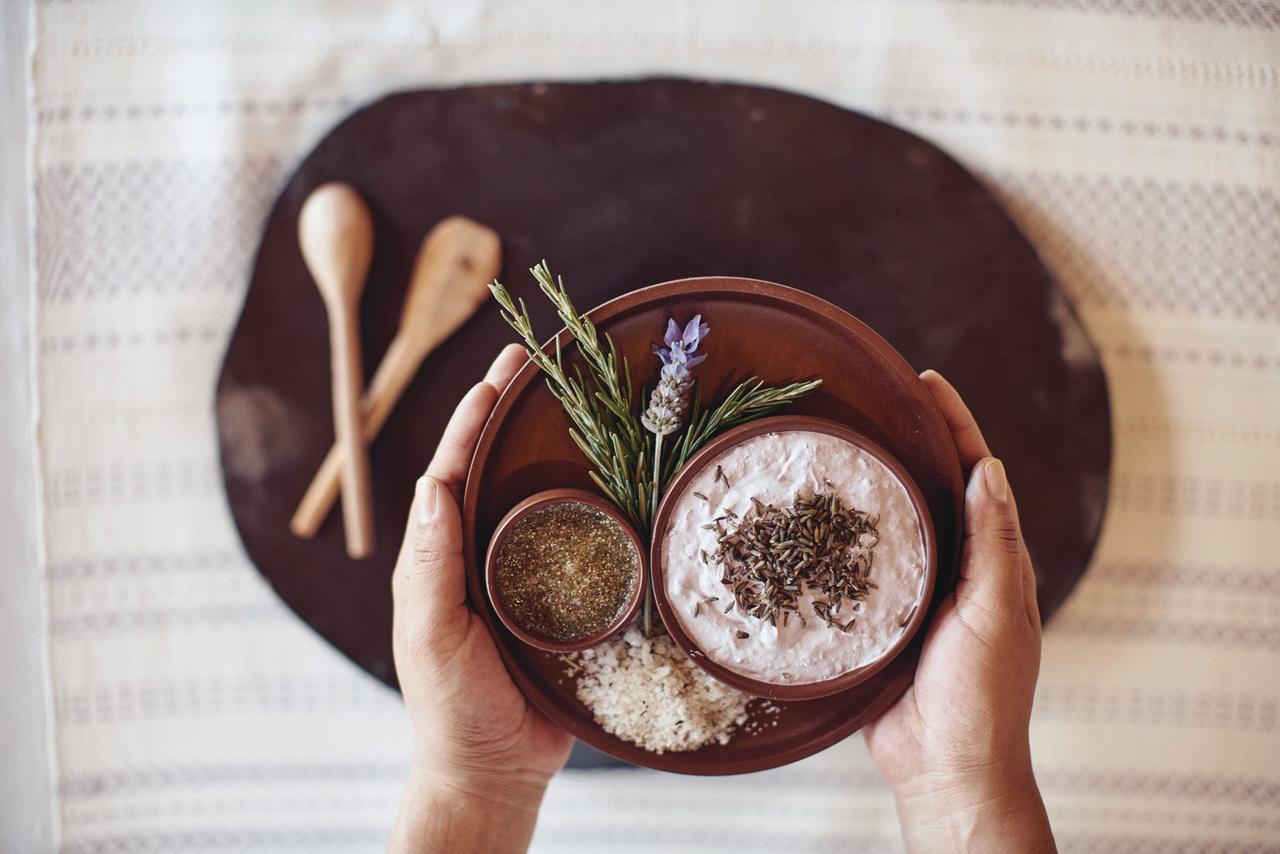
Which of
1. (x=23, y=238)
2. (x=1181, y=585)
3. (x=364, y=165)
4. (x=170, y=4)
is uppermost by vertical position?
(x=170, y=4)

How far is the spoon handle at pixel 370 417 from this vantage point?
100 centimetres

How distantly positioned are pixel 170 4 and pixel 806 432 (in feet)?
3.25

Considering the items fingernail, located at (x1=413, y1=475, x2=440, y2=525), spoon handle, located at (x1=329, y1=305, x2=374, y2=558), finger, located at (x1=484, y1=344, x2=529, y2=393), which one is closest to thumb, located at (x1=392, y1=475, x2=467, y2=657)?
fingernail, located at (x1=413, y1=475, x2=440, y2=525)

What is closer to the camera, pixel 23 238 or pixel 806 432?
pixel 806 432

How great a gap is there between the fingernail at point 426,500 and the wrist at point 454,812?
30 cm

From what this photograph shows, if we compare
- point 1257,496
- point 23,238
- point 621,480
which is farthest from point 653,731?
point 23,238

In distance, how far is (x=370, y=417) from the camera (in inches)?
39.9

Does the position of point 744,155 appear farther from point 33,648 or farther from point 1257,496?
point 33,648

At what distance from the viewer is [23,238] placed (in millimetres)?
1105

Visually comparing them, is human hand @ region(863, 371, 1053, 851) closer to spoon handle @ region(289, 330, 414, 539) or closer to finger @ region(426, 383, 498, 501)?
finger @ region(426, 383, 498, 501)

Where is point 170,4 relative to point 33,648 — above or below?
above

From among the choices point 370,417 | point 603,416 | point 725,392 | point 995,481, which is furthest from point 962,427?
point 370,417

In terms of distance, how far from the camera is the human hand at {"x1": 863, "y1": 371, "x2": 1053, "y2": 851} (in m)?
0.77

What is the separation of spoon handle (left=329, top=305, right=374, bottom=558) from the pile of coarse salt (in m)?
0.37
